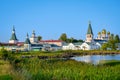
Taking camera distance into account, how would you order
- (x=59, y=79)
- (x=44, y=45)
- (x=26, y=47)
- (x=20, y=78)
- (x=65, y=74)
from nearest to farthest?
(x=20, y=78) → (x=59, y=79) → (x=65, y=74) → (x=26, y=47) → (x=44, y=45)

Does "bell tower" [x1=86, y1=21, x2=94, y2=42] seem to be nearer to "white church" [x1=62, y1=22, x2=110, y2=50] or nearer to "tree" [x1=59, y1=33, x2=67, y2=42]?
"white church" [x1=62, y1=22, x2=110, y2=50]

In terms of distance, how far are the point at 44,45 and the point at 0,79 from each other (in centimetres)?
9375

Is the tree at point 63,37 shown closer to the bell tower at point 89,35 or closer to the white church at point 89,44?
the white church at point 89,44

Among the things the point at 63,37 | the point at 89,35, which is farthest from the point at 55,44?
the point at 63,37

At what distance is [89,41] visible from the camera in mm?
120562

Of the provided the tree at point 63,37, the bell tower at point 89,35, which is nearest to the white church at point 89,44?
the bell tower at point 89,35

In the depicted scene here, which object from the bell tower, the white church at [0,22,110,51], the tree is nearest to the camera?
the white church at [0,22,110,51]

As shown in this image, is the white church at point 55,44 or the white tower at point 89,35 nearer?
the white church at point 55,44

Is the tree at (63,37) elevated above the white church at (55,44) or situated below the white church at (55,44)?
above

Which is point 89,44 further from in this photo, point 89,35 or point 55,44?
point 55,44

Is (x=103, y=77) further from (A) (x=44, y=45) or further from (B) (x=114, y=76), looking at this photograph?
(A) (x=44, y=45)

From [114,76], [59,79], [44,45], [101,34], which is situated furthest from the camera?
[101,34]

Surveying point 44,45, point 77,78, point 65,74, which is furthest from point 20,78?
point 44,45

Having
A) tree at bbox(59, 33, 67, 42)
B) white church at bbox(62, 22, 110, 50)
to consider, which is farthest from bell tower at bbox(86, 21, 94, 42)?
tree at bbox(59, 33, 67, 42)
